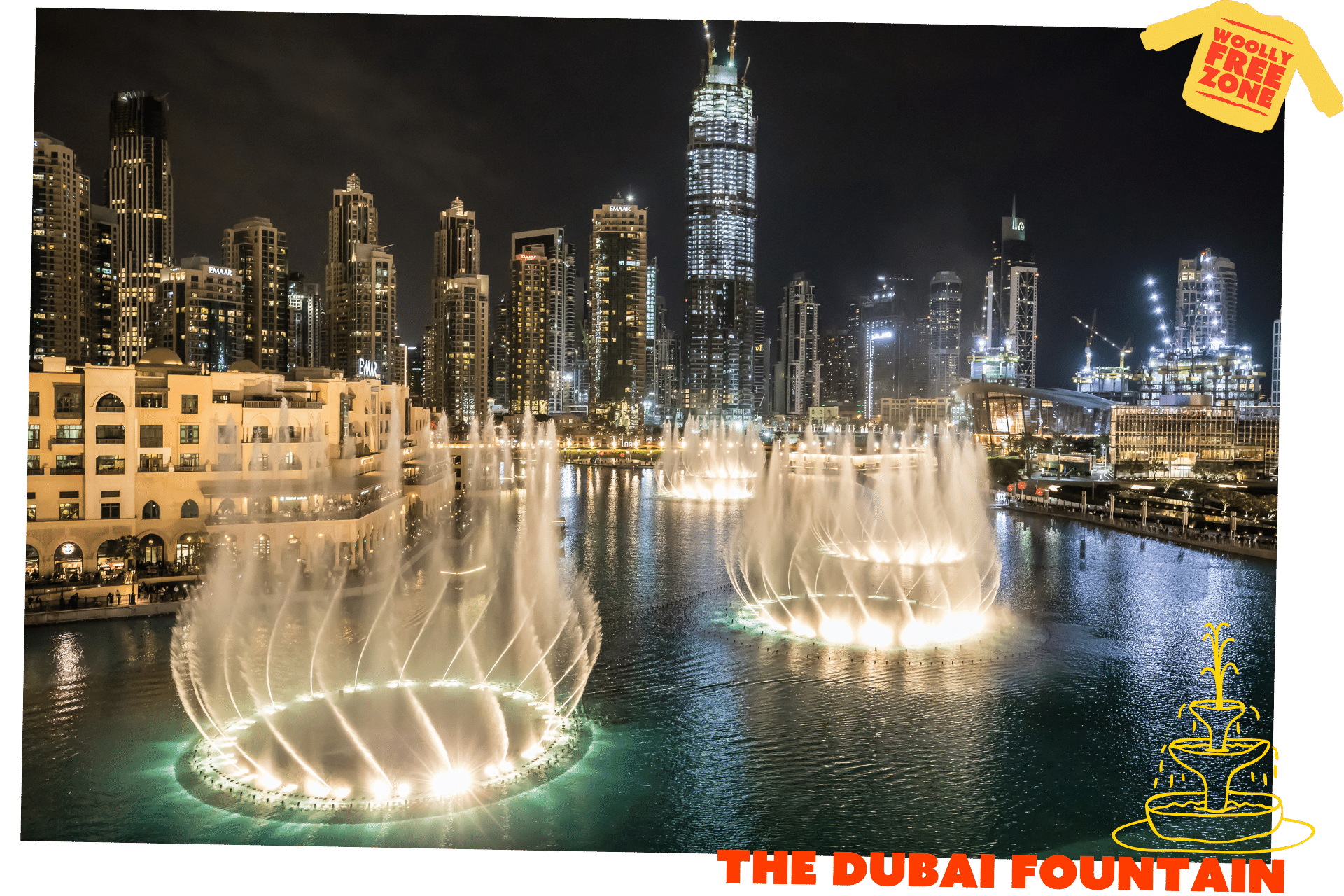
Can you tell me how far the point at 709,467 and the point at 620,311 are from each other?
2480 centimetres

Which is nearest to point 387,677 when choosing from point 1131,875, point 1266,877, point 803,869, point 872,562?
point 803,869

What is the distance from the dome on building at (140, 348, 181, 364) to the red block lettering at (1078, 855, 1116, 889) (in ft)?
47.5

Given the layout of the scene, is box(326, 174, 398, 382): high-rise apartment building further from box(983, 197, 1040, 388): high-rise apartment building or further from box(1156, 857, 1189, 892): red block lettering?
box(983, 197, 1040, 388): high-rise apartment building

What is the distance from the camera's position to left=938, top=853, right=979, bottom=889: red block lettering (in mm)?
5984

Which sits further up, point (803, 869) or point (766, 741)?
point (766, 741)

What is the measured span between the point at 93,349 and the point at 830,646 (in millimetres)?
12913

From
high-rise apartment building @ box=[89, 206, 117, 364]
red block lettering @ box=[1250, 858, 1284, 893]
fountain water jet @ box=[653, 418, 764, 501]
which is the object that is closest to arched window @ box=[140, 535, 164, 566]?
high-rise apartment building @ box=[89, 206, 117, 364]

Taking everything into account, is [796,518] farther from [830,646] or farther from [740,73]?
[740,73]

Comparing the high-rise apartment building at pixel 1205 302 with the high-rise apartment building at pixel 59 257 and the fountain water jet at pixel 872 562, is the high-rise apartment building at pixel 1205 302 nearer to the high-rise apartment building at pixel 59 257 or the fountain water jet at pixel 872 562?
the fountain water jet at pixel 872 562

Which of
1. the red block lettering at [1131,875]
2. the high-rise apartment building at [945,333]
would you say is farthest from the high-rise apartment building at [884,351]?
the red block lettering at [1131,875]

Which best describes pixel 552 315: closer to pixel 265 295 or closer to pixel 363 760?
pixel 265 295

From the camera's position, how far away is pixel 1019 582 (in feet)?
45.8

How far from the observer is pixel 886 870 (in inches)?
238

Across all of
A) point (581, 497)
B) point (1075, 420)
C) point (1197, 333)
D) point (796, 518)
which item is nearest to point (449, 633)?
point (796, 518)
